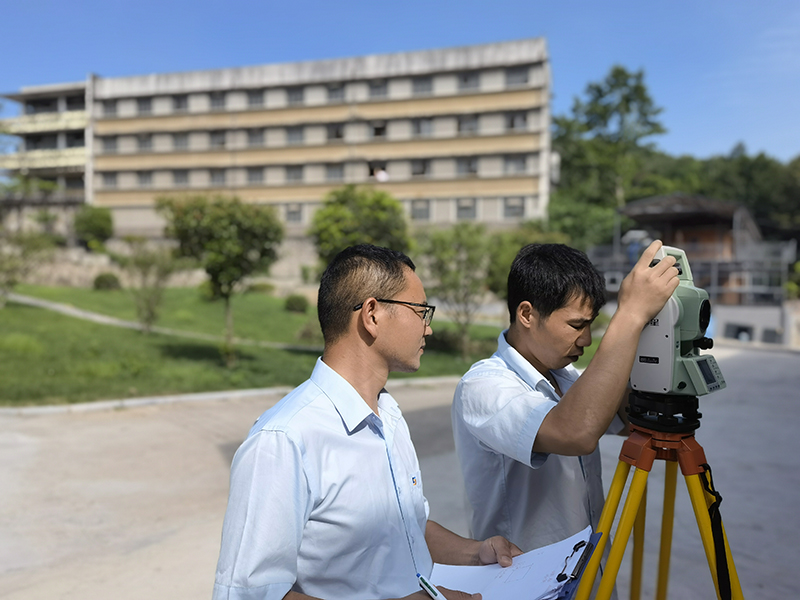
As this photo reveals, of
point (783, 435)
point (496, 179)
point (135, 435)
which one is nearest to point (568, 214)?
point (496, 179)

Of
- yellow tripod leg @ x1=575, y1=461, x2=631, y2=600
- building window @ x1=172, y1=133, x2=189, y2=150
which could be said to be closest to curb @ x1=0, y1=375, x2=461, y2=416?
yellow tripod leg @ x1=575, y1=461, x2=631, y2=600

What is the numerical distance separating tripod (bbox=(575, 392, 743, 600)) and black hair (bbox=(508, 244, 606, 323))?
326 millimetres

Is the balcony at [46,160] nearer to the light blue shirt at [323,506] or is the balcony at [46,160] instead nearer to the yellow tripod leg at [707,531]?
the light blue shirt at [323,506]

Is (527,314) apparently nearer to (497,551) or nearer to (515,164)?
(497,551)

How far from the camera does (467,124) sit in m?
38.3

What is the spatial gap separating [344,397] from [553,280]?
2.30ft

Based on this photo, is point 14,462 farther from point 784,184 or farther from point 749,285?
point 784,184

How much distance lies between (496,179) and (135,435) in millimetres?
32325

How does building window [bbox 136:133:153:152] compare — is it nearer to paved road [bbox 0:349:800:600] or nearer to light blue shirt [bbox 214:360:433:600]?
paved road [bbox 0:349:800:600]

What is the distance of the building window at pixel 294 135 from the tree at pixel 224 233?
3005 centimetres


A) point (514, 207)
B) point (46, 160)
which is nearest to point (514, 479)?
point (514, 207)

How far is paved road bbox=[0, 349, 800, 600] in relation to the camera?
3.80m

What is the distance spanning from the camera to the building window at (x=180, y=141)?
4269 centimetres

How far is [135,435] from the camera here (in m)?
7.32
